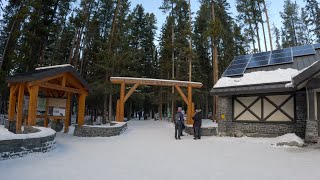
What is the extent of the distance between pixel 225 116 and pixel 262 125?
199 centimetres

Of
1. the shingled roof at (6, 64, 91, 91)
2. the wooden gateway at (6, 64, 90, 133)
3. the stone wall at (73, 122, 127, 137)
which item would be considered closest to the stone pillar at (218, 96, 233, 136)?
the stone wall at (73, 122, 127, 137)

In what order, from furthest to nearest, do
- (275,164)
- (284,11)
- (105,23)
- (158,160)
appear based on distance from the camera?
(284,11) < (105,23) < (158,160) < (275,164)

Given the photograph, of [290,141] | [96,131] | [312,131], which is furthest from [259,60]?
[96,131]

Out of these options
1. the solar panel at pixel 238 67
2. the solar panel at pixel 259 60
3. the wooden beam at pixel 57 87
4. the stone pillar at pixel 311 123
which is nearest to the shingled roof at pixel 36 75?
the wooden beam at pixel 57 87

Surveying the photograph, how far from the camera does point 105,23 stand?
31328mm

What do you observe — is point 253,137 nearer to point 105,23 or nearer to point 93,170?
point 93,170

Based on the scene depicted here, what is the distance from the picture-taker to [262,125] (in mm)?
14156

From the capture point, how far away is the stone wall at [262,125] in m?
12.9

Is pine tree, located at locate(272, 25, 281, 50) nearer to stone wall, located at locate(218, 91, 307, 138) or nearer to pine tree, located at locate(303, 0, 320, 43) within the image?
pine tree, located at locate(303, 0, 320, 43)

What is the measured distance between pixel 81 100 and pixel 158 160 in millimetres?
9495

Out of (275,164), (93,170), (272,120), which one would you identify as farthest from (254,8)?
(93,170)

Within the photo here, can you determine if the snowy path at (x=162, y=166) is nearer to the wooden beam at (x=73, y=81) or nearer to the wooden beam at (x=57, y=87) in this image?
the wooden beam at (x=57, y=87)

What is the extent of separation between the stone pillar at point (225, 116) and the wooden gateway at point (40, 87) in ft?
25.5

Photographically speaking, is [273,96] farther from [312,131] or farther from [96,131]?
[96,131]
